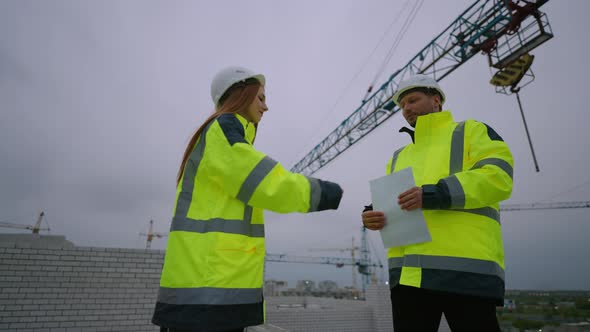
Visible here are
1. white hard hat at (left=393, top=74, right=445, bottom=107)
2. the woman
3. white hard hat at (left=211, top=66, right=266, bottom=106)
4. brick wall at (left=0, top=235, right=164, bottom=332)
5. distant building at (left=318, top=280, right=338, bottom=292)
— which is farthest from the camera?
distant building at (left=318, top=280, right=338, bottom=292)

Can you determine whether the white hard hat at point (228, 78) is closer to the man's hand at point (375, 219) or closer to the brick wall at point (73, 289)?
the man's hand at point (375, 219)

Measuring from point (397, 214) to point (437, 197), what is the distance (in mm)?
209

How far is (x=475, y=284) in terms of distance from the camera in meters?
1.18

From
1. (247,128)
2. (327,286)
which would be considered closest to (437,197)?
(247,128)

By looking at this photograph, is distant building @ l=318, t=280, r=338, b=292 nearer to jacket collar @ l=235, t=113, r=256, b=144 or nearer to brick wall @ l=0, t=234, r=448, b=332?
brick wall @ l=0, t=234, r=448, b=332

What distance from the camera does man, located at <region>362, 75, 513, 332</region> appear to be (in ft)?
3.94

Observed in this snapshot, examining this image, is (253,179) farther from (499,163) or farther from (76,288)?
(76,288)

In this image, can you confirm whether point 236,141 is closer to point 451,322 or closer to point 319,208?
point 319,208

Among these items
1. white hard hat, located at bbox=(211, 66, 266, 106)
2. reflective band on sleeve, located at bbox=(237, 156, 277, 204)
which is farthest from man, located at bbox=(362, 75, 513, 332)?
white hard hat, located at bbox=(211, 66, 266, 106)

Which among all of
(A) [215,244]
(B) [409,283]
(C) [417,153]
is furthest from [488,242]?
(A) [215,244]

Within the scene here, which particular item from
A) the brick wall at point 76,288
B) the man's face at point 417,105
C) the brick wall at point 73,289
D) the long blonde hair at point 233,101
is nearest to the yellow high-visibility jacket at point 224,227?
the long blonde hair at point 233,101

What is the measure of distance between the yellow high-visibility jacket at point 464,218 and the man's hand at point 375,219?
0.56 ft

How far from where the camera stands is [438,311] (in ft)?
4.43

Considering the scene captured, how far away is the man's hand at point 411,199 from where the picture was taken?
124 cm
